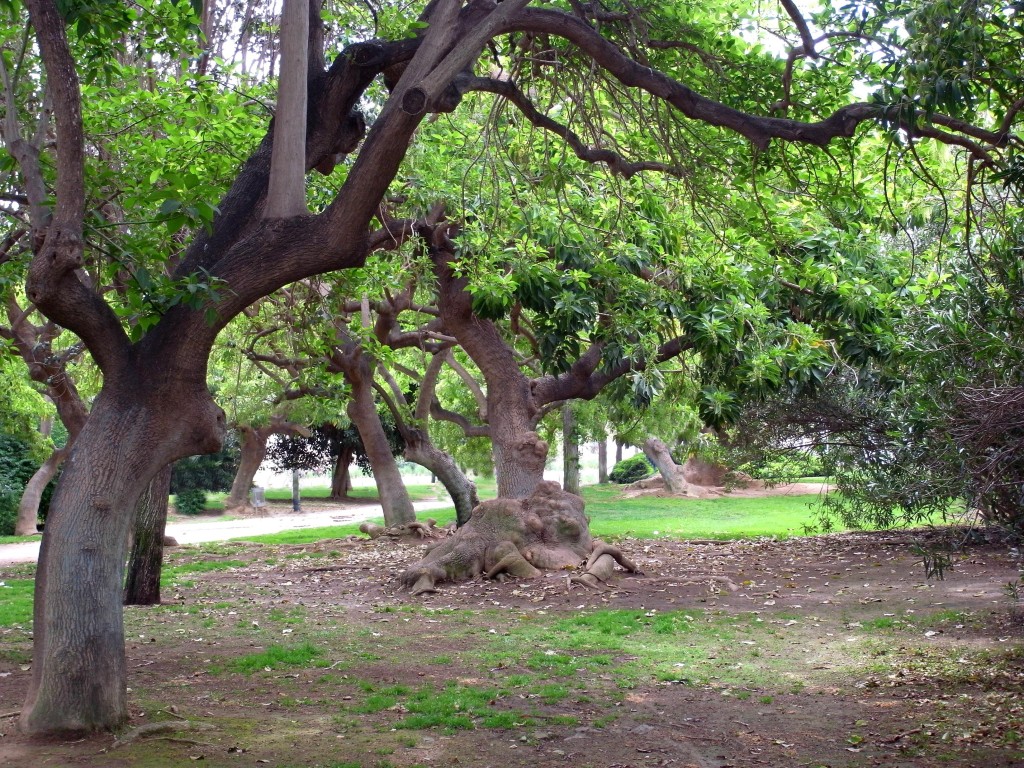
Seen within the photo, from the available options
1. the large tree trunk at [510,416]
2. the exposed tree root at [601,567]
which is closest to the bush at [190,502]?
the large tree trunk at [510,416]

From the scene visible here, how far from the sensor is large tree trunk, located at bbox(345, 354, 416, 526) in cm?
2048

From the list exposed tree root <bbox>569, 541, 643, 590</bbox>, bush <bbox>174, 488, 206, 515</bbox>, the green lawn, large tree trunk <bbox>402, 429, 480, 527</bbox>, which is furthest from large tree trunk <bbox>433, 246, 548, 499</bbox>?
bush <bbox>174, 488, 206, 515</bbox>

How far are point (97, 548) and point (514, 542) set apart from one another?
9368 mm

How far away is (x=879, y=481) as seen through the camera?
1415 cm

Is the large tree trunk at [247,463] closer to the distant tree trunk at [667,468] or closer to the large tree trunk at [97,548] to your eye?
the distant tree trunk at [667,468]

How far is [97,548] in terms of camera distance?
19.7ft

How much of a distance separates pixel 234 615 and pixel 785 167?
330 inches

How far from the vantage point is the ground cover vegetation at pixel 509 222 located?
6.02m

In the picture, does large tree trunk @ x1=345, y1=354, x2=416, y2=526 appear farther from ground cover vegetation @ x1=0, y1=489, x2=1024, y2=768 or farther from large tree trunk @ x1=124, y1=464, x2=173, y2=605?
large tree trunk @ x1=124, y1=464, x2=173, y2=605

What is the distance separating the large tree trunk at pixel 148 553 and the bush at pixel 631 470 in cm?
3558

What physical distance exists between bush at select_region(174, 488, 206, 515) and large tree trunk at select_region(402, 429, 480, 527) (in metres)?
16.6

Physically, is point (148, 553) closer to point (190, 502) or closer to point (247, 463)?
point (247, 463)

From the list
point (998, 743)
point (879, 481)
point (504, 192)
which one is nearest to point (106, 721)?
point (998, 743)

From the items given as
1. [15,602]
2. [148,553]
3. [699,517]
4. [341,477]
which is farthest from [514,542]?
[341,477]
